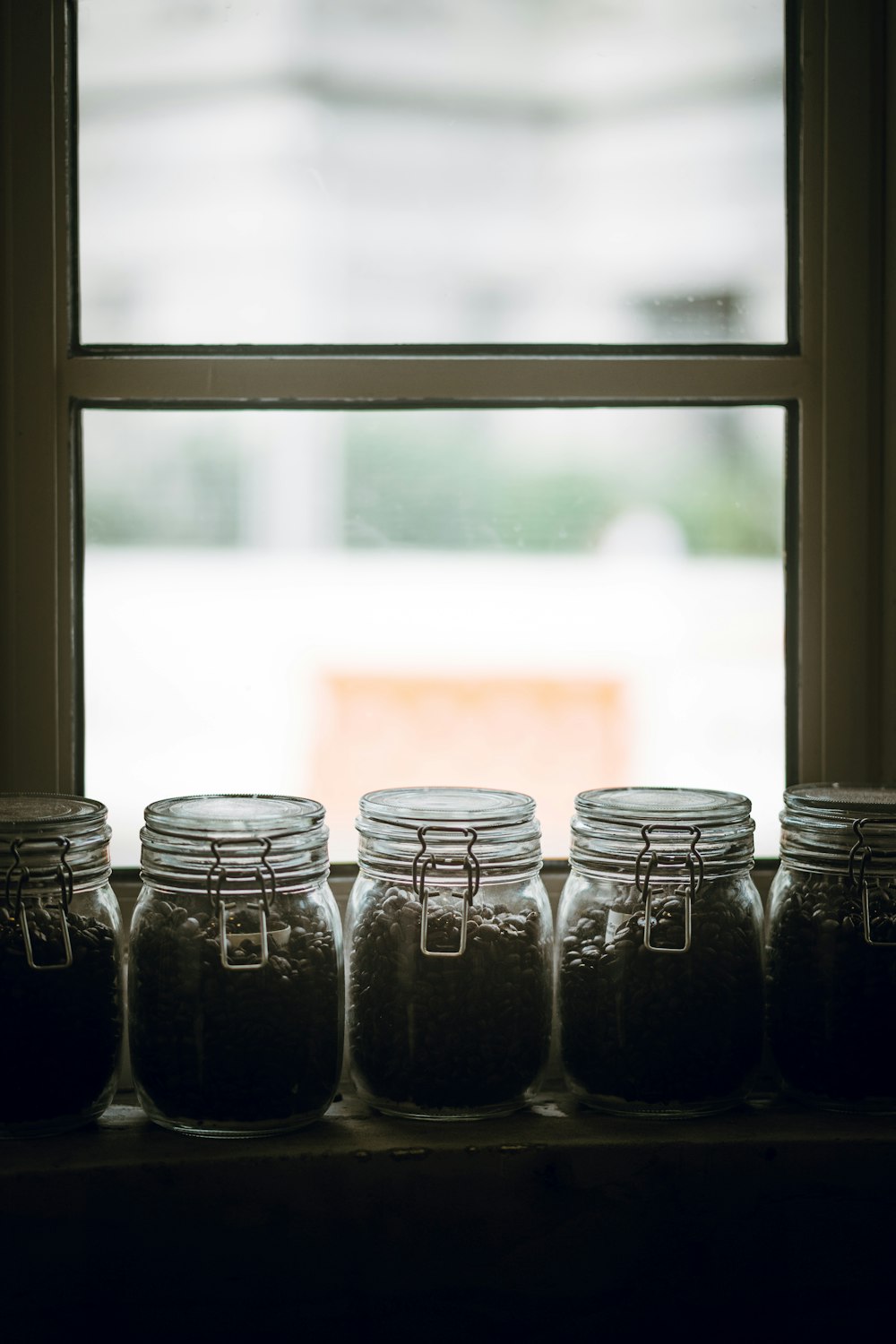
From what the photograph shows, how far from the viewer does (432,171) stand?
48.0 inches

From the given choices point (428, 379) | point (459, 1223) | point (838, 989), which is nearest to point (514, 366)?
point (428, 379)

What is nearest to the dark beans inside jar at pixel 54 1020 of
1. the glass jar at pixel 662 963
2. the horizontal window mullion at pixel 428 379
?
the glass jar at pixel 662 963

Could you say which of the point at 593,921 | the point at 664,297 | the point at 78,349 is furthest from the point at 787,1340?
the point at 78,349

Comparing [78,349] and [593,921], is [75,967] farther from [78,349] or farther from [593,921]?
[78,349]

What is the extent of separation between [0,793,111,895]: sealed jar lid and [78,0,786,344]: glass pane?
17.7 inches

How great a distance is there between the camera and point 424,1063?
3.40 feet

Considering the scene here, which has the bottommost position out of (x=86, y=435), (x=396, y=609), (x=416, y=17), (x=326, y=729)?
(x=326, y=729)

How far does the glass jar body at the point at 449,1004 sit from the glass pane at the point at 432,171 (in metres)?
0.54

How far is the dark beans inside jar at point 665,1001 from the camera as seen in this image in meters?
1.04

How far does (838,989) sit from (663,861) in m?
0.17

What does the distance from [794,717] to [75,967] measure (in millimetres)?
694

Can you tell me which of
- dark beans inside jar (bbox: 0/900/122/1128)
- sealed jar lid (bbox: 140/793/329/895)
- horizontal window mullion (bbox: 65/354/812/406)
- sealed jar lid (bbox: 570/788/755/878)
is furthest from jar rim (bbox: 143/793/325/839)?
horizontal window mullion (bbox: 65/354/812/406)

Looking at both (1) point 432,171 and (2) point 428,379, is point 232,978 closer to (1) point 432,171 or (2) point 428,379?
(2) point 428,379

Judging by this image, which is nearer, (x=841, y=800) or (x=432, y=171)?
(x=841, y=800)
